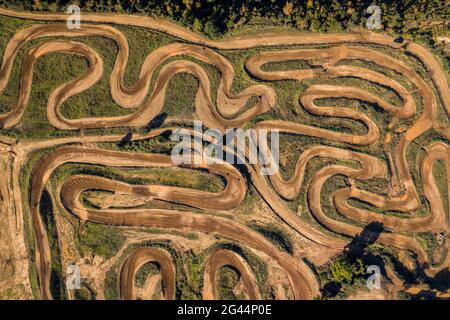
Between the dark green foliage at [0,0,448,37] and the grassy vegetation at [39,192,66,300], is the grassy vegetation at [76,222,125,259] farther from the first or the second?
the dark green foliage at [0,0,448,37]

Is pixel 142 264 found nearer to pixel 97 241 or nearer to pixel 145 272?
pixel 145 272

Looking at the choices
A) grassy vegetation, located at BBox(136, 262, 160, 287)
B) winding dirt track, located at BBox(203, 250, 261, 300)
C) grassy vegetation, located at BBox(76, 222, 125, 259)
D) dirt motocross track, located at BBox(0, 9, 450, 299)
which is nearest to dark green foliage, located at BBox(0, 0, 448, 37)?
dirt motocross track, located at BBox(0, 9, 450, 299)

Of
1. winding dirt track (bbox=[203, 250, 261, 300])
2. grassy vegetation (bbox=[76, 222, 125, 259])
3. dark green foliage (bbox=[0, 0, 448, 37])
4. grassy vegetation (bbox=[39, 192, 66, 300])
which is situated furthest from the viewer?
dark green foliage (bbox=[0, 0, 448, 37])

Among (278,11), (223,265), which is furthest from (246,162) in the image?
(278,11)

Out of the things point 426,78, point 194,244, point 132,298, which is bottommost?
point 132,298

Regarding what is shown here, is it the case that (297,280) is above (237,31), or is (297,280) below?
below

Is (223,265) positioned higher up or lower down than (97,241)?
lower down
